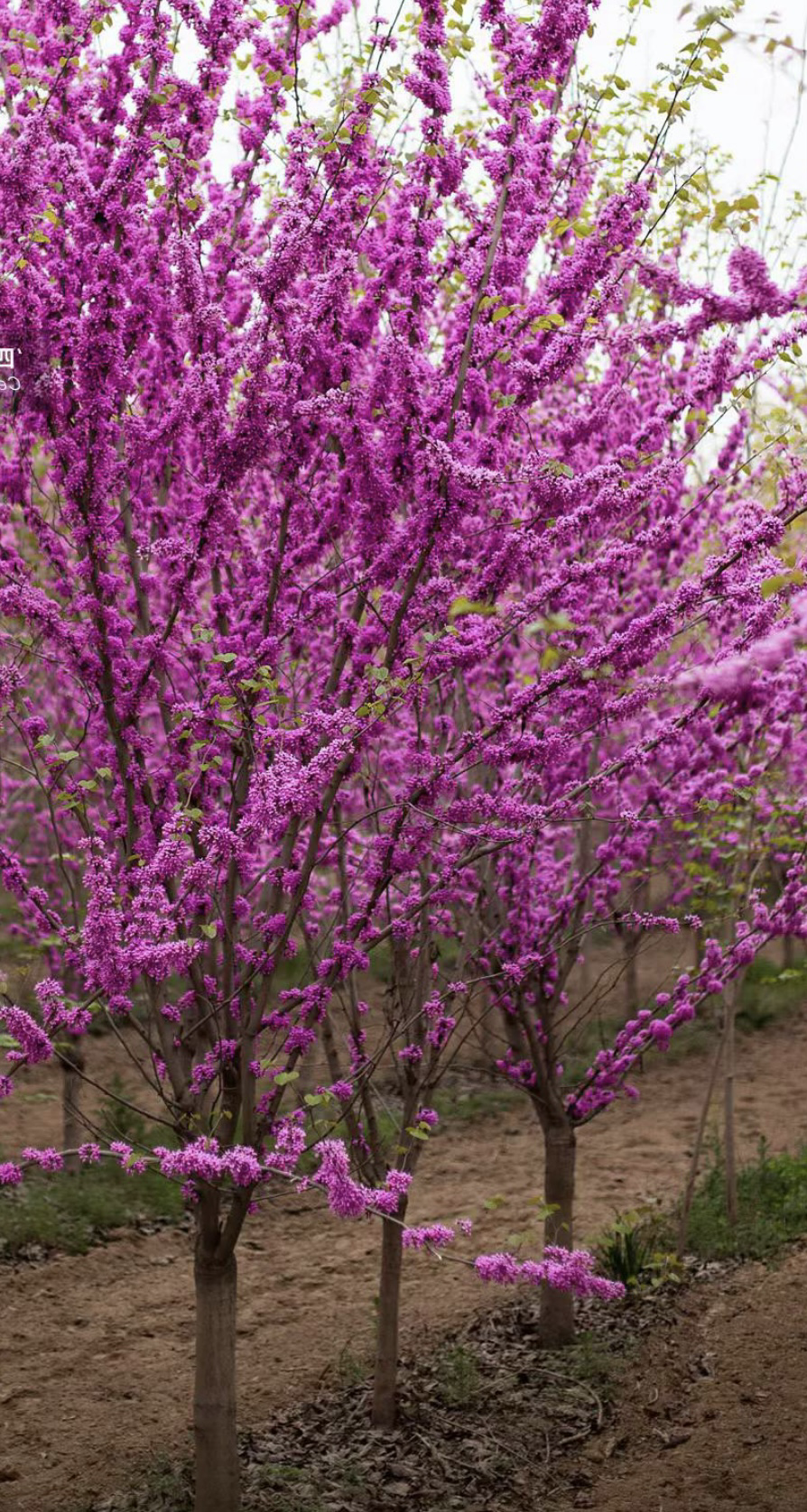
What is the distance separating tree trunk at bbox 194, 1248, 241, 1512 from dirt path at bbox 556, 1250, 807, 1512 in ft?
4.26

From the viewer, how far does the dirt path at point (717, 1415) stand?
184 inches

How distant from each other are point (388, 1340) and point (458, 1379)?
55 centimetres

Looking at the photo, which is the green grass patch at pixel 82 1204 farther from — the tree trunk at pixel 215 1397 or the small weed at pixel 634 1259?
the tree trunk at pixel 215 1397

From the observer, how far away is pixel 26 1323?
6629 millimetres

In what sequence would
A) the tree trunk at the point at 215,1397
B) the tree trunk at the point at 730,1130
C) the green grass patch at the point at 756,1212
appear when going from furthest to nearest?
1. the tree trunk at the point at 730,1130
2. the green grass patch at the point at 756,1212
3. the tree trunk at the point at 215,1397

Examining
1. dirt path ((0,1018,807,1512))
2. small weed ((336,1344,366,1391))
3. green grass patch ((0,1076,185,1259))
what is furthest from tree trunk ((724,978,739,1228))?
green grass patch ((0,1076,185,1259))

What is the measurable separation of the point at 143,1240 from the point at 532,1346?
302 cm

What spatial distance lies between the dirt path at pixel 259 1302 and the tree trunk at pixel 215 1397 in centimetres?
74

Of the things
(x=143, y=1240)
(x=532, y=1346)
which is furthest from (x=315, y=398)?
(x=143, y=1240)

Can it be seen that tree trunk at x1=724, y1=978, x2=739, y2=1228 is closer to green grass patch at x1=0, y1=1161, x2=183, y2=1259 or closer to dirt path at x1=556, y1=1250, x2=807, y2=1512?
dirt path at x1=556, y1=1250, x2=807, y2=1512

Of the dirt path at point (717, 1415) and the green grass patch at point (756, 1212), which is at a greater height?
the green grass patch at point (756, 1212)

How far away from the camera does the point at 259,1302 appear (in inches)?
277

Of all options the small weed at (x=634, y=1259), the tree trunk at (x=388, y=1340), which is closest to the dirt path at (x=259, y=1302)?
the tree trunk at (x=388, y=1340)

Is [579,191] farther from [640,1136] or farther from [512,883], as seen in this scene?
[640,1136]
